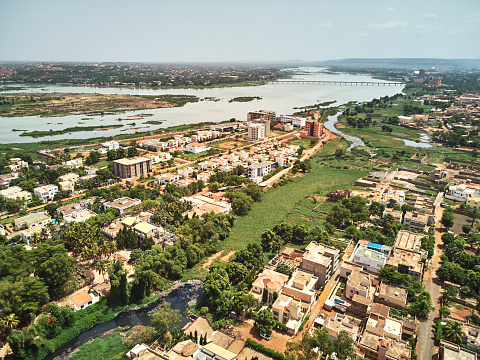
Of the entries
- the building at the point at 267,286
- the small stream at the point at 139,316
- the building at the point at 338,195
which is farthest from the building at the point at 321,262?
the building at the point at 338,195

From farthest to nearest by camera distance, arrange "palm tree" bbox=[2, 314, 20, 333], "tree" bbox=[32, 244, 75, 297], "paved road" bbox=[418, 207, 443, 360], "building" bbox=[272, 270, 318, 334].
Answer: "tree" bbox=[32, 244, 75, 297], "building" bbox=[272, 270, 318, 334], "paved road" bbox=[418, 207, 443, 360], "palm tree" bbox=[2, 314, 20, 333]

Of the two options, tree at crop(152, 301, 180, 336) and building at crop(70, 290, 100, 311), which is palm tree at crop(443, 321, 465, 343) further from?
building at crop(70, 290, 100, 311)

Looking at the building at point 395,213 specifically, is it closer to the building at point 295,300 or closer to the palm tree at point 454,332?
the building at point 295,300

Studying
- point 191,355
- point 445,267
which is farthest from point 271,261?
point 445,267

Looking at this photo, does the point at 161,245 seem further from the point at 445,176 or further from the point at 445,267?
the point at 445,176

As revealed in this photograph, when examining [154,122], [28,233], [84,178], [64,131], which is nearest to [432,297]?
[28,233]

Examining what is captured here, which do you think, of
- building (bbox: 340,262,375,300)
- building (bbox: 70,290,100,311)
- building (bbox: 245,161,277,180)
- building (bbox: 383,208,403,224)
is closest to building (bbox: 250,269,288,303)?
building (bbox: 340,262,375,300)
